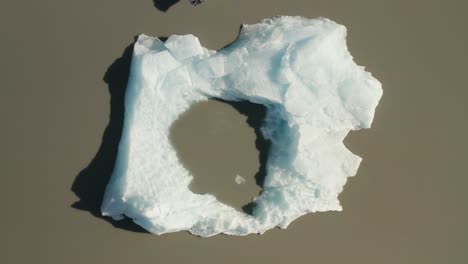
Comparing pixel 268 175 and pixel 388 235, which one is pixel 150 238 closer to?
pixel 268 175

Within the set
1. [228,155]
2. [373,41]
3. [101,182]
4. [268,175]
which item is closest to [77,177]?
[101,182]

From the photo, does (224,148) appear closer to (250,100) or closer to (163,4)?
(250,100)

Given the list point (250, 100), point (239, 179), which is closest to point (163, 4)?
point (250, 100)

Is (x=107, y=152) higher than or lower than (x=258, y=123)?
lower

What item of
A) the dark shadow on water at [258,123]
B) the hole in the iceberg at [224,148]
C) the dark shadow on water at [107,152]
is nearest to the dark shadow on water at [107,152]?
the dark shadow on water at [107,152]

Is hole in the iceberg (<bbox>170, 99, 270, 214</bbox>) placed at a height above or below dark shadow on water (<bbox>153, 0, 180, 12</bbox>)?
below

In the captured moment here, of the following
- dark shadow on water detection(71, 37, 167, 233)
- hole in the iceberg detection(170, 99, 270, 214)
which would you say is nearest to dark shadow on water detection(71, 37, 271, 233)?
dark shadow on water detection(71, 37, 167, 233)

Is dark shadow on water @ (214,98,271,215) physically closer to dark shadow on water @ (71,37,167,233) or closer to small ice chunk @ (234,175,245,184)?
small ice chunk @ (234,175,245,184)
